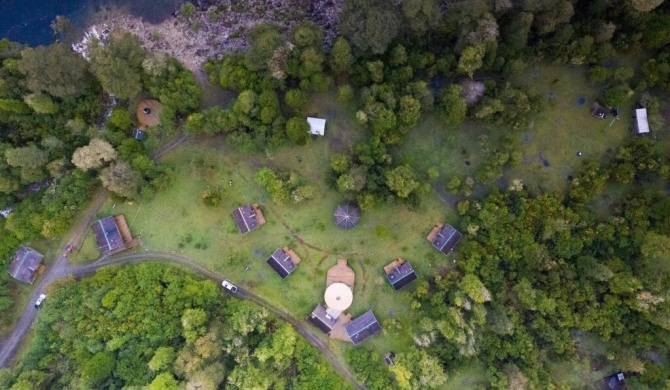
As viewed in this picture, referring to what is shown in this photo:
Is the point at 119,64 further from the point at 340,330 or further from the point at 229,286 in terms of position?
the point at 340,330

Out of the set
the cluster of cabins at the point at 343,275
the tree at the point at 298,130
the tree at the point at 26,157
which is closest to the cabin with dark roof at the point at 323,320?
the cluster of cabins at the point at 343,275

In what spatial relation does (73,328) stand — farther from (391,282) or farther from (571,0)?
(571,0)

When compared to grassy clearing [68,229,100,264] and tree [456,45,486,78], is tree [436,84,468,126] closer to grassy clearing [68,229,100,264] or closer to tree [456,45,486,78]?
tree [456,45,486,78]

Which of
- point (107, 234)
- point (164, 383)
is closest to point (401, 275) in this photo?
point (164, 383)

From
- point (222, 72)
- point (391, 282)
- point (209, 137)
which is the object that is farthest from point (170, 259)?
point (391, 282)

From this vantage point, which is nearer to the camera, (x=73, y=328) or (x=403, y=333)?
(x=73, y=328)
